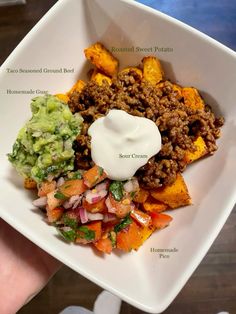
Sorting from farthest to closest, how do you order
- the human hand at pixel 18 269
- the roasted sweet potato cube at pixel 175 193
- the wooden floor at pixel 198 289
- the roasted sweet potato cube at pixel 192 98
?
the wooden floor at pixel 198 289
the human hand at pixel 18 269
the roasted sweet potato cube at pixel 192 98
the roasted sweet potato cube at pixel 175 193

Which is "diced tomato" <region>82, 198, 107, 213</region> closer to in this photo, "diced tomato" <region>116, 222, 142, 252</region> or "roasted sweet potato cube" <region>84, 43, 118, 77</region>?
"diced tomato" <region>116, 222, 142, 252</region>

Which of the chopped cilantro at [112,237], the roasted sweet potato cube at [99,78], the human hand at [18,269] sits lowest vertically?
the human hand at [18,269]

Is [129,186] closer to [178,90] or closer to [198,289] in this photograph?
[178,90]

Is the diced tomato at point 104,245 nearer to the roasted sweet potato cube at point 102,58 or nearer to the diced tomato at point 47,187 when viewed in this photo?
the diced tomato at point 47,187

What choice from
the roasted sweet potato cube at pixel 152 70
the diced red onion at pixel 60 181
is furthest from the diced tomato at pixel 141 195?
the roasted sweet potato cube at pixel 152 70

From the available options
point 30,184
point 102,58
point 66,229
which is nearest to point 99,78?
point 102,58

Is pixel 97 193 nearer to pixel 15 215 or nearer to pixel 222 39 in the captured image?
pixel 15 215
